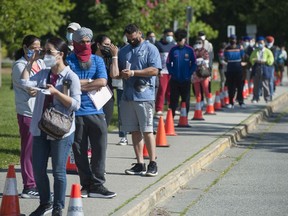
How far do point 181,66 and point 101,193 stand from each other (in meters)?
8.07

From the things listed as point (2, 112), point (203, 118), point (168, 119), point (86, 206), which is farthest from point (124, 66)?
point (2, 112)

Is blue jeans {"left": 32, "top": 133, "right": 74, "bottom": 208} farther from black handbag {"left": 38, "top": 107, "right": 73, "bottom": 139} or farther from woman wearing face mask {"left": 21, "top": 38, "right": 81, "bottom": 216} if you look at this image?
black handbag {"left": 38, "top": 107, "right": 73, "bottom": 139}

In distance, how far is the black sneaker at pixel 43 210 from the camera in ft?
29.3

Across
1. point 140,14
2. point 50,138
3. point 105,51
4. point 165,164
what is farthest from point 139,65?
point 140,14

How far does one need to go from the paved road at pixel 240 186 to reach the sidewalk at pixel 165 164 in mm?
166

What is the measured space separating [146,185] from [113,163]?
2.15 metres

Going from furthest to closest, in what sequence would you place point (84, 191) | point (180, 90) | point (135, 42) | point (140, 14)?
point (140, 14) < point (180, 90) < point (135, 42) < point (84, 191)

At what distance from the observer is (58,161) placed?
884 cm

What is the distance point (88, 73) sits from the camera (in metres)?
10.1

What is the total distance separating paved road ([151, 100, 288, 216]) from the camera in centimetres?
1030

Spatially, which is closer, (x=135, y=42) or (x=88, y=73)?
(x=88, y=73)

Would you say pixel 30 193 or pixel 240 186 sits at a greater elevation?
pixel 30 193

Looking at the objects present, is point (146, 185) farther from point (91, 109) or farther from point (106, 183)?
point (91, 109)

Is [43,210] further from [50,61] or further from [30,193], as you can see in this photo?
[50,61]
